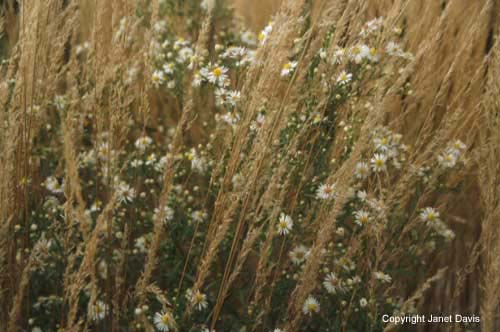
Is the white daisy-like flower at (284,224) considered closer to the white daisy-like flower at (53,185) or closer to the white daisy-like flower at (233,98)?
the white daisy-like flower at (233,98)

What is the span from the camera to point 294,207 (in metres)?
1.75

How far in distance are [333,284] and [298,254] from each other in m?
0.13

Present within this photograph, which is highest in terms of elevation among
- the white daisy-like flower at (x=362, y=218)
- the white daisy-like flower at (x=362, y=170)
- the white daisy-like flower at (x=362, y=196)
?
the white daisy-like flower at (x=362, y=170)

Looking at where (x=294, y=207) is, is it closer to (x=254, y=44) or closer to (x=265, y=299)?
(x=265, y=299)

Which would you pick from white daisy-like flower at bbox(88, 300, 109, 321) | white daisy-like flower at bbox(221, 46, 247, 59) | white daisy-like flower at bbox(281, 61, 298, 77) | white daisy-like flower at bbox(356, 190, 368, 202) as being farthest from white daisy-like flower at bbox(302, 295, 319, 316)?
white daisy-like flower at bbox(221, 46, 247, 59)

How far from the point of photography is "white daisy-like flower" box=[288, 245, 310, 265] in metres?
1.72

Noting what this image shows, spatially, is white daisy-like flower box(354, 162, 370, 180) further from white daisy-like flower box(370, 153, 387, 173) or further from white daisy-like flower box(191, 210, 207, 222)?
white daisy-like flower box(191, 210, 207, 222)

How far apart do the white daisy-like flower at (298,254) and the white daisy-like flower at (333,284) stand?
93 mm

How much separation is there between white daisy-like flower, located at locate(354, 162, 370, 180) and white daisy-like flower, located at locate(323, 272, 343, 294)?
0.32 meters

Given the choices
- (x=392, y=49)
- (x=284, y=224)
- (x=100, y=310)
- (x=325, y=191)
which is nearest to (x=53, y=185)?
(x=100, y=310)

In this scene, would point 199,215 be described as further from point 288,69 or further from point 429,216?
point 429,216

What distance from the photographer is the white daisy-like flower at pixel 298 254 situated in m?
1.72

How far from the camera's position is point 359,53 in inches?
69.8

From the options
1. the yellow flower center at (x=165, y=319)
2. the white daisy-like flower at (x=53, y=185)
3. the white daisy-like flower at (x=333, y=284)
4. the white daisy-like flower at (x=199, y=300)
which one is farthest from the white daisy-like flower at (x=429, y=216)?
the white daisy-like flower at (x=53, y=185)
